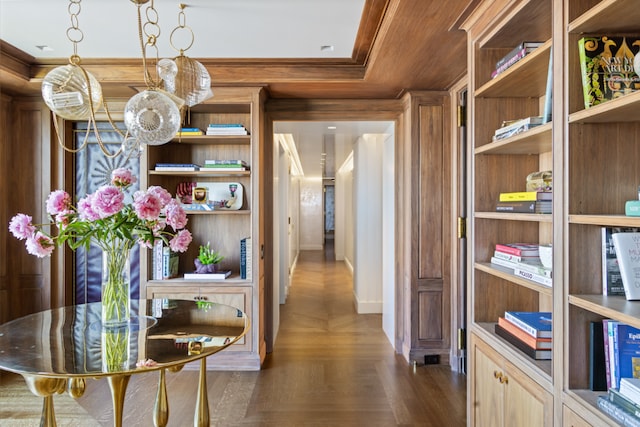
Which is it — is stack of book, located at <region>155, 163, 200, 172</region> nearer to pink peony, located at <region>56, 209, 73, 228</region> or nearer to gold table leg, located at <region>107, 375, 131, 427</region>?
pink peony, located at <region>56, 209, 73, 228</region>

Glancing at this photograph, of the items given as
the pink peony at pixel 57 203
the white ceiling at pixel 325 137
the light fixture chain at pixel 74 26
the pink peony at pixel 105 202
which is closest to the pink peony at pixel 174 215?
the pink peony at pixel 105 202

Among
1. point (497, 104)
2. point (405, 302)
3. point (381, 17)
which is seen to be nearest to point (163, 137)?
point (381, 17)

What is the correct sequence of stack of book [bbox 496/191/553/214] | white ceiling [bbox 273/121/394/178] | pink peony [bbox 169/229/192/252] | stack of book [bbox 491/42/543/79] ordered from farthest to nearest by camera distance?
white ceiling [bbox 273/121/394/178]
pink peony [bbox 169/229/192/252]
stack of book [bbox 491/42/543/79]
stack of book [bbox 496/191/553/214]

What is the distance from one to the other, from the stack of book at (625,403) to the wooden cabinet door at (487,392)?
0.56m

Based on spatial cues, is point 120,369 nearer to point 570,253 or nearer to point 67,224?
point 67,224

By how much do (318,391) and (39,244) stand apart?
6.81ft

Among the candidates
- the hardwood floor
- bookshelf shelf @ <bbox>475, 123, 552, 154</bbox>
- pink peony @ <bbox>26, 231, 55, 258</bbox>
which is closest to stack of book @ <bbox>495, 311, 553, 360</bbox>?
bookshelf shelf @ <bbox>475, 123, 552, 154</bbox>

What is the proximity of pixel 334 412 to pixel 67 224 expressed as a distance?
1.97 m

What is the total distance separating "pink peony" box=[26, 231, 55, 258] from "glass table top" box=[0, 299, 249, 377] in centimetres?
37

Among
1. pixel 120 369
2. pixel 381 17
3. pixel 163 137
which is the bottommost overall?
pixel 120 369

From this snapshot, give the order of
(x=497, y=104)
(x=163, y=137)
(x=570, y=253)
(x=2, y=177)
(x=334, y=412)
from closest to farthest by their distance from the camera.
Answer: (x=570, y=253)
(x=163, y=137)
(x=497, y=104)
(x=334, y=412)
(x=2, y=177)

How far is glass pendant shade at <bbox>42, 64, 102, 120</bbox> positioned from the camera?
5.72 feet

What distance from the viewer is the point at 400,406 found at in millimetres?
2611

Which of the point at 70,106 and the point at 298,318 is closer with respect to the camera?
the point at 70,106
